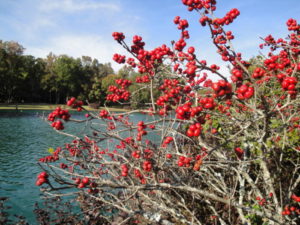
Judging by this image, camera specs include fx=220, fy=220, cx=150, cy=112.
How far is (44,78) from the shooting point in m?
59.9

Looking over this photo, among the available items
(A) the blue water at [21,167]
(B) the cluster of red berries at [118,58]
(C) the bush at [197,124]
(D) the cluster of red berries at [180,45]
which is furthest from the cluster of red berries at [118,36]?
(A) the blue water at [21,167]

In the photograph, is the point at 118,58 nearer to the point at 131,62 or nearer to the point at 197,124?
the point at 131,62

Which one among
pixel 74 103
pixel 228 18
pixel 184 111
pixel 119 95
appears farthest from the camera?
pixel 119 95

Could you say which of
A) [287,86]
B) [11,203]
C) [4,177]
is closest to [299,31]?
[287,86]

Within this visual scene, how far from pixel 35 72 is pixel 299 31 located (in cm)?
6651

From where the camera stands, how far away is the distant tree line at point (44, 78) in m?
51.6

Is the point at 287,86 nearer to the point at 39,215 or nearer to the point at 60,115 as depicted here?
the point at 60,115

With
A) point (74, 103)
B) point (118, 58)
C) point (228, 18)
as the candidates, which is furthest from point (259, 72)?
point (118, 58)

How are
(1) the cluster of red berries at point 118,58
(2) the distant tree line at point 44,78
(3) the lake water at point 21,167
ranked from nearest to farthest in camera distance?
1. (1) the cluster of red berries at point 118,58
2. (3) the lake water at point 21,167
3. (2) the distant tree line at point 44,78

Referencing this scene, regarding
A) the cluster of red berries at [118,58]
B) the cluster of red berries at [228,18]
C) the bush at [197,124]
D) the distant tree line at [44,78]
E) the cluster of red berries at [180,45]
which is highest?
the distant tree line at [44,78]

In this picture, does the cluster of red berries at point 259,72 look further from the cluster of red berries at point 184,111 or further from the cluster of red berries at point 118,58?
the cluster of red berries at point 118,58

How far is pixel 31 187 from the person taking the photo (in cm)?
850

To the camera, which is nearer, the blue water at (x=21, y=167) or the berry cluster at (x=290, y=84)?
the berry cluster at (x=290, y=84)

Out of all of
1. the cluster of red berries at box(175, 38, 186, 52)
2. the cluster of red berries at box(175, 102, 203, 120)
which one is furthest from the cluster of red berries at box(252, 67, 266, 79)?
the cluster of red berries at box(175, 38, 186, 52)
